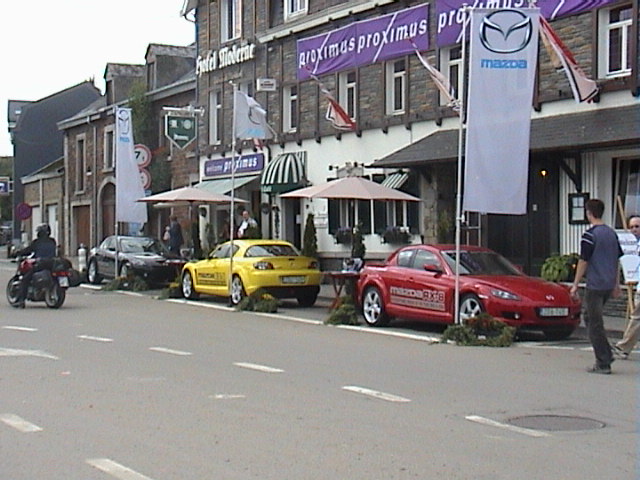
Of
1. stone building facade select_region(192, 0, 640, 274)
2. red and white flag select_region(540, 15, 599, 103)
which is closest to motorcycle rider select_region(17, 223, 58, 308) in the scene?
stone building facade select_region(192, 0, 640, 274)

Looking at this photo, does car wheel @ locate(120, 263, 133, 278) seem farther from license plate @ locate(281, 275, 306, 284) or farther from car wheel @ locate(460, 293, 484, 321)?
car wheel @ locate(460, 293, 484, 321)

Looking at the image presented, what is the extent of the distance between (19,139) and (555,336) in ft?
172

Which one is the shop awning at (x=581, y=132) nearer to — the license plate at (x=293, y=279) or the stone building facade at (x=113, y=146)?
the license plate at (x=293, y=279)

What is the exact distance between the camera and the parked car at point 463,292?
596 inches

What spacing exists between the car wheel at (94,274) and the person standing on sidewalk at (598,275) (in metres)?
20.3

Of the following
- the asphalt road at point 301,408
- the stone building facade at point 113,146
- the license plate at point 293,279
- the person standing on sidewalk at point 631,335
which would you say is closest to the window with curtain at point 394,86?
the license plate at point 293,279

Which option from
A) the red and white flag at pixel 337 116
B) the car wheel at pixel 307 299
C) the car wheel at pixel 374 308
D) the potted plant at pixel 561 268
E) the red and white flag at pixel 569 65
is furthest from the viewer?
the red and white flag at pixel 337 116

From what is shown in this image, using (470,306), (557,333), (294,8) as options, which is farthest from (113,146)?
(557,333)

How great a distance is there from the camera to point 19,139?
2493 inches

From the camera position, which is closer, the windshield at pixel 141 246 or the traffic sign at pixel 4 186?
the windshield at pixel 141 246

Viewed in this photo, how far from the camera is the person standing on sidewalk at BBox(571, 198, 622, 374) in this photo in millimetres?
11602

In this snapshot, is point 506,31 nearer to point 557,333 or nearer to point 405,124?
point 557,333

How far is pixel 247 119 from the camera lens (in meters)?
24.0

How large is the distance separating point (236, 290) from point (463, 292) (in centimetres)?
729
